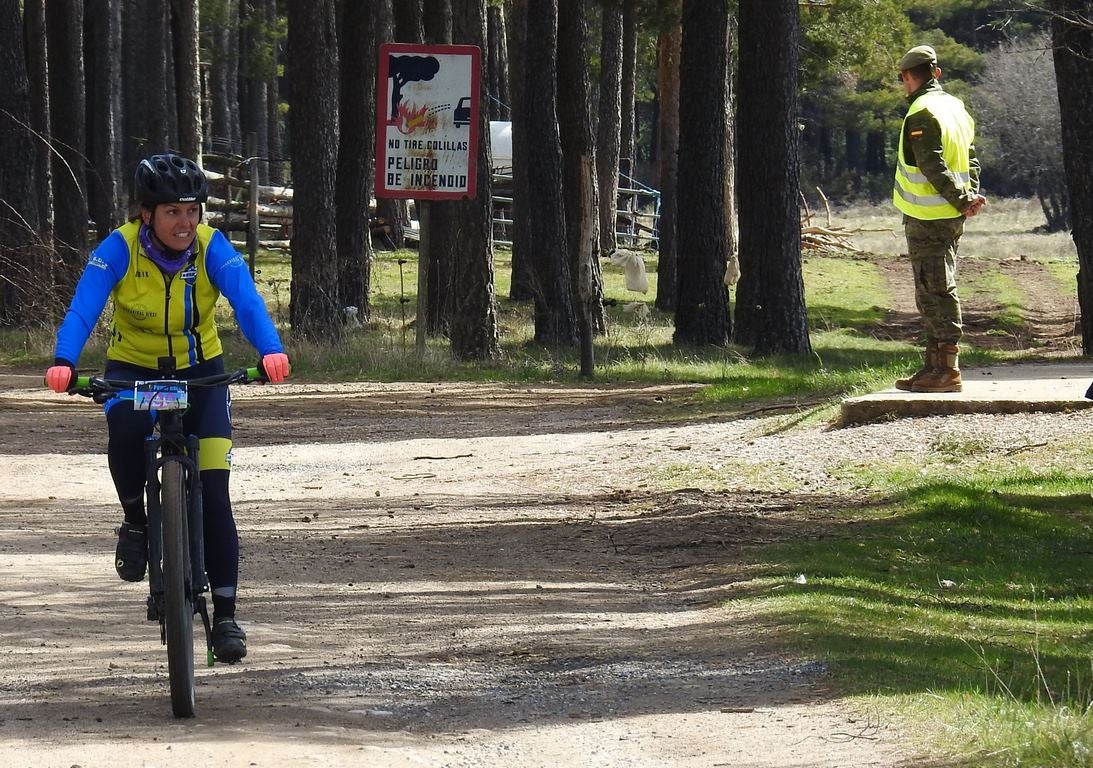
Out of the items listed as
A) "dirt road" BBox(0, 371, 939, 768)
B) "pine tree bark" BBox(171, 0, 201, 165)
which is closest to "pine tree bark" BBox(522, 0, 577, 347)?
"dirt road" BBox(0, 371, 939, 768)

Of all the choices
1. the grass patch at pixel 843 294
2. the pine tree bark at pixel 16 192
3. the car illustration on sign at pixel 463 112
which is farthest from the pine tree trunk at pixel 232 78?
the car illustration on sign at pixel 463 112

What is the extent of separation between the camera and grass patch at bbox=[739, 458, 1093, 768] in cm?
559

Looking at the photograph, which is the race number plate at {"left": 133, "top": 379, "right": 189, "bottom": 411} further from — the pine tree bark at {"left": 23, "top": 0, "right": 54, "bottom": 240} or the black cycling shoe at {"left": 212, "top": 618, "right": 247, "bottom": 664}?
the pine tree bark at {"left": 23, "top": 0, "right": 54, "bottom": 240}

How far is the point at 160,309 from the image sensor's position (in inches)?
242

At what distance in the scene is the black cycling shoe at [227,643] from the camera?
624 centimetres

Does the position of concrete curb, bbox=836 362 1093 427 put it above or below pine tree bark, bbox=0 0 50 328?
below

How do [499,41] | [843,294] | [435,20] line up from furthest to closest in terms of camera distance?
1. [499,41]
2. [843,294]
3. [435,20]

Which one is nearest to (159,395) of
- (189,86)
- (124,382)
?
(124,382)

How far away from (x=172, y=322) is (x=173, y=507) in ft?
2.29

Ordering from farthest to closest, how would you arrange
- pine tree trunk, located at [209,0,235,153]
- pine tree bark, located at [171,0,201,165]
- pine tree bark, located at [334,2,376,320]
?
pine tree trunk, located at [209,0,235,153]
pine tree bark, located at [171,0,201,165]
pine tree bark, located at [334,2,376,320]

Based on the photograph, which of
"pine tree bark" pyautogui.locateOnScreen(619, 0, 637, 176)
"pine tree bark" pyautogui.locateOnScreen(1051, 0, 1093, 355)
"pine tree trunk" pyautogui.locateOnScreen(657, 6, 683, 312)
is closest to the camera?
"pine tree bark" pyautogui.locateOnScreen(1051, 0, 1093, 355)

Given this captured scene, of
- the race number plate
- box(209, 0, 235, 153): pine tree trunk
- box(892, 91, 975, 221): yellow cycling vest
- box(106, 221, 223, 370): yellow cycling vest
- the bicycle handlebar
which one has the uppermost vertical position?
box(209, 0, 235, 153): pine tree trunk

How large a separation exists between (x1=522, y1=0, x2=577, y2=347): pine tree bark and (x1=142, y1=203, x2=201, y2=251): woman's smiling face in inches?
660

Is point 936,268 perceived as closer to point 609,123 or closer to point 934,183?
point 934,183
